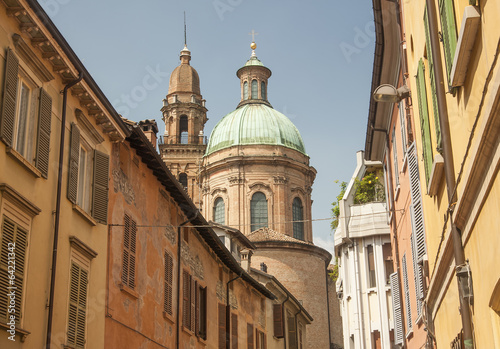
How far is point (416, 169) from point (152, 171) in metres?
6.89

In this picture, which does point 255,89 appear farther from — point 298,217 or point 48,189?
point 48,189

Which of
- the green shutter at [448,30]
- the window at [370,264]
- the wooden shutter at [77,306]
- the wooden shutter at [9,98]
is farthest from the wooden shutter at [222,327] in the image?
the green shutter at [448,30]

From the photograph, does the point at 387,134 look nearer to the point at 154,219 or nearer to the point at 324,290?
the point at 154,219

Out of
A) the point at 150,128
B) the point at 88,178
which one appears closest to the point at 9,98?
the point at 88,178

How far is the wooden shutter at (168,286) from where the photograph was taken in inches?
691

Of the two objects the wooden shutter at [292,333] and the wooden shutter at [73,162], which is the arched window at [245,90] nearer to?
the wooden shutter at [292,333]

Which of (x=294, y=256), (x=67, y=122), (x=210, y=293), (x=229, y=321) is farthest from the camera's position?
(x=294, y=256)

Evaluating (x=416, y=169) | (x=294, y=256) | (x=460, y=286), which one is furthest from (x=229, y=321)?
(x=294, y=256)

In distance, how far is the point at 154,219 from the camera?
680 inches

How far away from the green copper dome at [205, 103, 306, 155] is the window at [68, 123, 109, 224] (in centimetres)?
3926

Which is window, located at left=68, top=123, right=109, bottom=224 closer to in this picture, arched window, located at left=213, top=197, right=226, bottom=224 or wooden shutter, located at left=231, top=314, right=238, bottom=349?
wooden shutter, located at left=231, top=314, right=238, bottom=349

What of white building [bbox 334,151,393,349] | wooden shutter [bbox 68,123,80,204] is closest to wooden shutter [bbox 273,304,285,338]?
white building [bbox 334,151,393,349]

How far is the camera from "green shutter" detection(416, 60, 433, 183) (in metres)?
10.0

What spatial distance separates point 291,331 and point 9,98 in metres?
27.3
